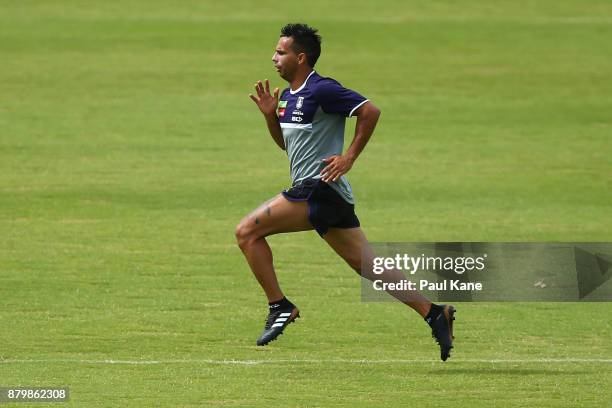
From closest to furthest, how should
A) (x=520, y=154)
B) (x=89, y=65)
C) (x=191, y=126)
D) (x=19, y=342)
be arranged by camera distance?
(x=19, y=342) < (x=520, y=154) < (x=191, y=126) < (x=89, y=65)

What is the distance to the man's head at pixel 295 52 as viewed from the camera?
12.0 m


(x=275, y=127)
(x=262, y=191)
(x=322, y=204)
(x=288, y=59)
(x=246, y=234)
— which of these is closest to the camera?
(x=322, y=204)

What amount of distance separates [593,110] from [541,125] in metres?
2.37

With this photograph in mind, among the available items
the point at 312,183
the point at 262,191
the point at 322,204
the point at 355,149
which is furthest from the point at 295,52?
the point at 262,191

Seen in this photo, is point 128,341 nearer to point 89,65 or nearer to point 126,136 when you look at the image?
point 126,136

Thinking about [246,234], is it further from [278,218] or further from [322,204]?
[322,204]

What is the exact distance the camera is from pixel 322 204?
11.8 meters

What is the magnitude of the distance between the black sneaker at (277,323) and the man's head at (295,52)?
180 cm

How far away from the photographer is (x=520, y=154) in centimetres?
2752

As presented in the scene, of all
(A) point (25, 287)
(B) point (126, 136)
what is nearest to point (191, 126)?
(B) point (126, 136)

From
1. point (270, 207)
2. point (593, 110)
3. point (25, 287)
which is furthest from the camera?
point (593, 110)

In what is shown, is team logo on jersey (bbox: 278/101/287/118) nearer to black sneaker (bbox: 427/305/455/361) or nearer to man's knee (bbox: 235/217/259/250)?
man's knee (bbox: 235/217/259/250)

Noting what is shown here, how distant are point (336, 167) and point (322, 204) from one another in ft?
1.08

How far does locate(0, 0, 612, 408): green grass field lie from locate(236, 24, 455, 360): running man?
53 cm
